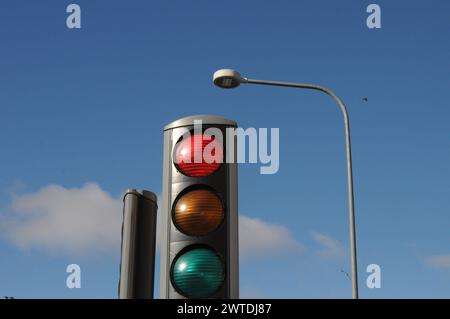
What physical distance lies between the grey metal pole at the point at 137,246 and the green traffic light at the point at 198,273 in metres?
0.32

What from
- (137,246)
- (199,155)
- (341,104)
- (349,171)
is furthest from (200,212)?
(341,104)

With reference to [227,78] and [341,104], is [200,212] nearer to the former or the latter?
[227,78]

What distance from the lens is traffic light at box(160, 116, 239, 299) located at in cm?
393

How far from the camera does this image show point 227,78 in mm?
10211

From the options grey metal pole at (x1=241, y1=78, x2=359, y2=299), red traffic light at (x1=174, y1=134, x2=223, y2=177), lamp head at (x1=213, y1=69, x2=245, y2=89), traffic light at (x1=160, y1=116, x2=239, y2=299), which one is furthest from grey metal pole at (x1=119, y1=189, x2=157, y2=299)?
grey metal pole at (x1=241, y1=78, x2=359, y2=299)

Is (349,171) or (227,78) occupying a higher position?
(227,78)

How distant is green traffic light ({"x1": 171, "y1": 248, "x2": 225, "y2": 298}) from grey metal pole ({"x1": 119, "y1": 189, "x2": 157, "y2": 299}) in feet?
1.04

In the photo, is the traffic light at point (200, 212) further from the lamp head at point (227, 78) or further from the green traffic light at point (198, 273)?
the lamp head at point (227, 78)

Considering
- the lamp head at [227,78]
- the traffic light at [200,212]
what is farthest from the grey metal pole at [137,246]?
the lamp head at [227,78]

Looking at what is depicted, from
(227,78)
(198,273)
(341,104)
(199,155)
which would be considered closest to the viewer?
(198,273)

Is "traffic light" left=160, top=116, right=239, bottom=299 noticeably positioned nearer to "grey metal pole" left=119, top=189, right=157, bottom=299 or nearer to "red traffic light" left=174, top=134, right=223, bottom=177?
"red traffic light" left=174, top=134, right=223, bottom=177

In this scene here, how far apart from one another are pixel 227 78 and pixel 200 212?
20.7 feet

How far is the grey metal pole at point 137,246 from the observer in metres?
4.22
